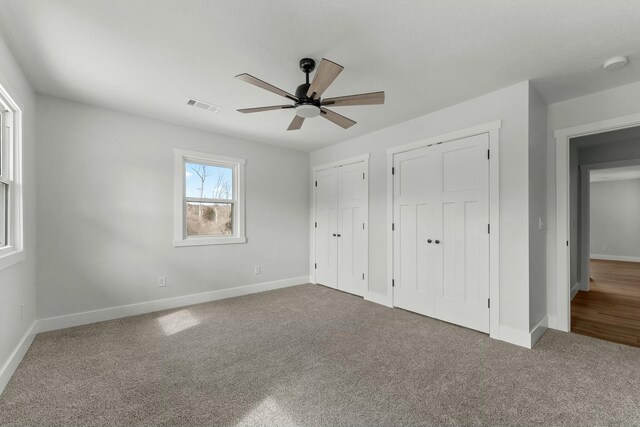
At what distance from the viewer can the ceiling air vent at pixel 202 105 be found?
10.3 feet

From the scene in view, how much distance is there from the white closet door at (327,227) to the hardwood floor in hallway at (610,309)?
306 cm

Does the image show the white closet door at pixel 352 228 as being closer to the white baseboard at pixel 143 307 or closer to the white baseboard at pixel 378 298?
the white baseboard at pixel 378 298

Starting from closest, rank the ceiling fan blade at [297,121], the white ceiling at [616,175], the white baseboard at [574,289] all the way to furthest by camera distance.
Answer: the ceiling fan blade at [297,121], the white baseboard at [574,289], the white ceiling at [616,175]

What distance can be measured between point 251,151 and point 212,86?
1.82 meters

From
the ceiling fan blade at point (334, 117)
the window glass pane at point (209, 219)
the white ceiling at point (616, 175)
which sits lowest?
the window glass pane at point (209, 219)

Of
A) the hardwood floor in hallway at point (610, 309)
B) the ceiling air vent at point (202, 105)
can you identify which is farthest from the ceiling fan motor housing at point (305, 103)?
the hardwood floor in hallway at point (610, 309)

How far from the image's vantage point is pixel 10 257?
2.12 metres

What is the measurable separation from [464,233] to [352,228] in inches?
67.4

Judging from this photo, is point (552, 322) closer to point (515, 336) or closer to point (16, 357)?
point (515, 336)

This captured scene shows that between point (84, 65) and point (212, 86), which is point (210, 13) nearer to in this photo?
point (212, 86)

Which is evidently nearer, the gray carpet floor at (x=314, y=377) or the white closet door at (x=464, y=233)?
the gray carpet floor at (x=314, y=377)

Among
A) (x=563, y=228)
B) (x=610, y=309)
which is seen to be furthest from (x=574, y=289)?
(x=563, y=228)

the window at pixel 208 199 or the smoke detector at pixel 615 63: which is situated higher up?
the smoke detector at pixel 615 63

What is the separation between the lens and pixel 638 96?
2.63 m
